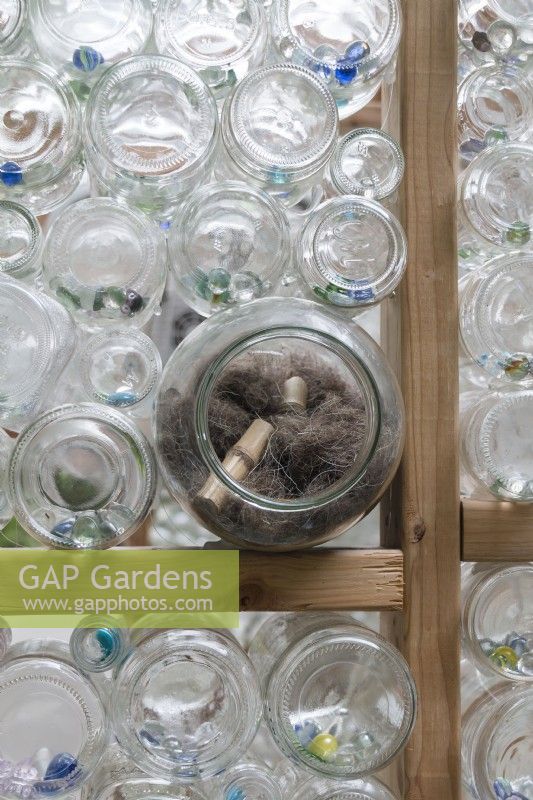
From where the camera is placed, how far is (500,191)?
3.26 ft

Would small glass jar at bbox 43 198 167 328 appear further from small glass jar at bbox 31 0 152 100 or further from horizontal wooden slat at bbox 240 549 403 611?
horizontal wooden slat at bbox 240 549 403 611

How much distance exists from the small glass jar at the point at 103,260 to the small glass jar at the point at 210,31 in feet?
0.66

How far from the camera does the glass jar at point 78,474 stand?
0.80 metres

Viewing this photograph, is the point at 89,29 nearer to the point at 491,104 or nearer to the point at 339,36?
the point at 339,36

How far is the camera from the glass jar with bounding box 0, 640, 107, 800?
2.74ft

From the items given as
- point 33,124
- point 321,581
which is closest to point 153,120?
point 33,124

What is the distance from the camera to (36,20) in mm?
948

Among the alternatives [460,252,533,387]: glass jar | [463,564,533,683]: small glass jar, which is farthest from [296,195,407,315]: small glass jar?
[463,564,533,683]: small glass jar

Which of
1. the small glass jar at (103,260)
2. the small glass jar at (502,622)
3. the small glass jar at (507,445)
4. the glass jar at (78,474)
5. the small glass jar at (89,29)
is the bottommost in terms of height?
the small glass jar at (502,622)

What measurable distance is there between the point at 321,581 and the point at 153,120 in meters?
0.53

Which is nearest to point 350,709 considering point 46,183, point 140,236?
point 140,236

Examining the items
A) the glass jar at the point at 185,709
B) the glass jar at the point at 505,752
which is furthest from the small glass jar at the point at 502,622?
the glass jar at the point at 185,709

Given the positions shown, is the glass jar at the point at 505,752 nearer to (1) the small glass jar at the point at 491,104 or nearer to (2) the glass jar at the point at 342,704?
(2) the glass jar at the point at 342,704

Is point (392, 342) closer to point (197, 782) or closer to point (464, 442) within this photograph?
point (464, 442)
